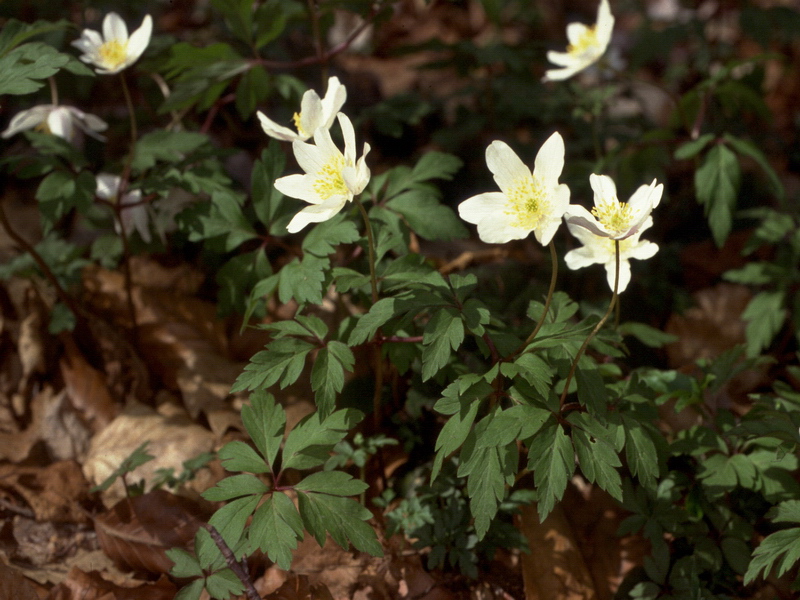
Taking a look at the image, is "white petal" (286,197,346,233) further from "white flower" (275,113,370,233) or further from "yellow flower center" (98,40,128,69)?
"yellow flower center" (98,40,128,69)

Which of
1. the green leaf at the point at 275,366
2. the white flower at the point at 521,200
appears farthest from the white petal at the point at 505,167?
the green leaf at the point at 275,366

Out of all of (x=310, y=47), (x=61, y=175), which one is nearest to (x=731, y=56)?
(x=310, y=47)

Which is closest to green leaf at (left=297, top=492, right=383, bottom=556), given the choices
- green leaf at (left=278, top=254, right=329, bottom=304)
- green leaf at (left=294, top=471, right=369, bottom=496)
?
green leaf at (left=294, top=471, right=369, bottom=496)

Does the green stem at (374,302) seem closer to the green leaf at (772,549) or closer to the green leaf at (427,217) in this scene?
the green leaf at (427,217)

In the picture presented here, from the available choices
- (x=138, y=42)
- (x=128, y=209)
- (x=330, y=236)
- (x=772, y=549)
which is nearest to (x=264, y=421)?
(x=330, y=236)

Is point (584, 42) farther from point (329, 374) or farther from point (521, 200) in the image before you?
point (329, 374)
